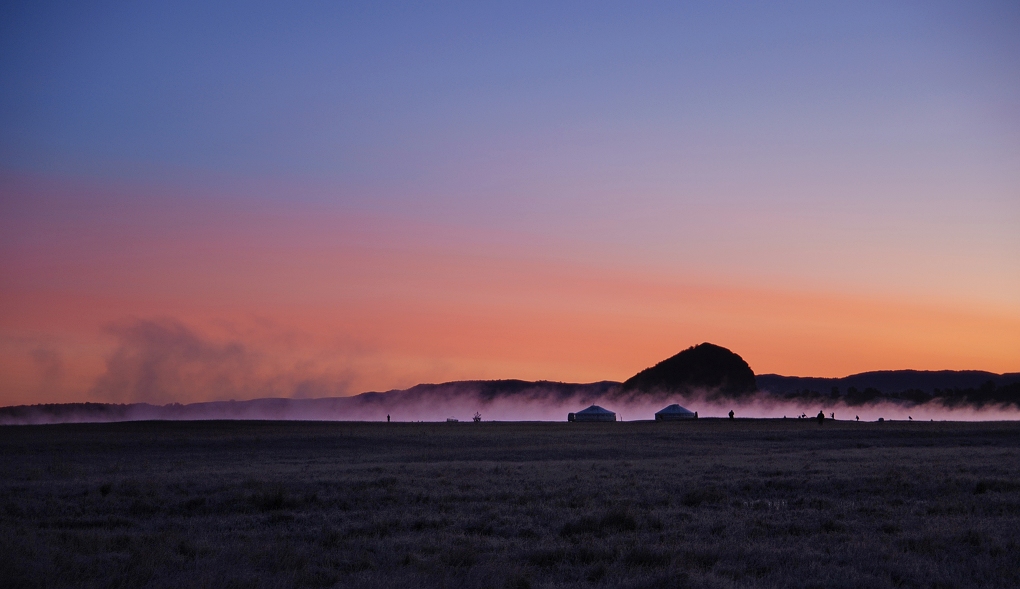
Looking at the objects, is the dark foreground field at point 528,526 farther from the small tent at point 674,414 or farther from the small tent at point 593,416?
the small tent at point 593,416

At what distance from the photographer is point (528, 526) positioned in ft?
49.9

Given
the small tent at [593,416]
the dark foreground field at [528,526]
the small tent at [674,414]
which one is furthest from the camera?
→ the small tent at [593,416]

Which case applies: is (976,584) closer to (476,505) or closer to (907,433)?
(476,505)

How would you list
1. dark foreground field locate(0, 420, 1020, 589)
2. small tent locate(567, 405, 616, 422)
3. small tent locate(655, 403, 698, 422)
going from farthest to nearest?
small tent locate(567, 405, 616, 422) < small tent locate(655, 403, 698, 422) < dark foreground field locate(0, 420, 1020, 589)

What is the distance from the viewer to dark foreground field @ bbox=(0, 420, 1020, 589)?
35.9 ft

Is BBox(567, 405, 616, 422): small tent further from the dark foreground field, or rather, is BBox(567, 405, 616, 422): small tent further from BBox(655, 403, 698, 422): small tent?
the dark foreground field

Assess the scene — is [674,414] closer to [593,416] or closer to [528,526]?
[593,416]

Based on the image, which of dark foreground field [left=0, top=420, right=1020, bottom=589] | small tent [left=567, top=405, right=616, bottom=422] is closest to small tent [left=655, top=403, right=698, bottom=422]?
small tent [left=567, top=405, right=616, bottom=422]

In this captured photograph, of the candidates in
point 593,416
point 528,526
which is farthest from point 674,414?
point 528,526

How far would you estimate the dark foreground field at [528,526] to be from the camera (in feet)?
35.9

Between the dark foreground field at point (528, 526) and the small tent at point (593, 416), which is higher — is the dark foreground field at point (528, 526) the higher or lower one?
the higher one

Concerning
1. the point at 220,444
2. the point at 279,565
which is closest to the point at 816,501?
the point at 279,565

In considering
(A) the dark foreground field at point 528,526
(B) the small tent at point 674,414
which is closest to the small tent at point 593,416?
(B) the small tent at point 674,414

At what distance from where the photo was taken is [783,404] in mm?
195875
